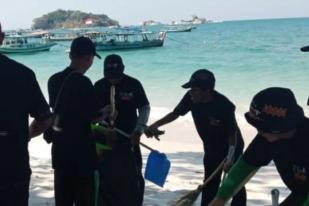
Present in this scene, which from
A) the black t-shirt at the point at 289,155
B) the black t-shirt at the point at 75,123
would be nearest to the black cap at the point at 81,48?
the black t-shirt at the point at 75,123

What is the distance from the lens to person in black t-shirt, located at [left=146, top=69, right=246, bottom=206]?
476cm

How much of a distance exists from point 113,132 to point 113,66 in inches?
22.6

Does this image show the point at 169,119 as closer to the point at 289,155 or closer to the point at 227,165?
the point at 227,165

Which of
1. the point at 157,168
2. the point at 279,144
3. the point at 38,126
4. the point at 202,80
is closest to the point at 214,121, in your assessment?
the point at 202,80

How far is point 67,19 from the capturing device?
146125 mm

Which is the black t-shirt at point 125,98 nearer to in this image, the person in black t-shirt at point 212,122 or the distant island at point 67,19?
the person in black t-shirt at point 212,122

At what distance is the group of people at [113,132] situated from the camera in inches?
110

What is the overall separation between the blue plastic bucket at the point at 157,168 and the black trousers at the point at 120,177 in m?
0.18

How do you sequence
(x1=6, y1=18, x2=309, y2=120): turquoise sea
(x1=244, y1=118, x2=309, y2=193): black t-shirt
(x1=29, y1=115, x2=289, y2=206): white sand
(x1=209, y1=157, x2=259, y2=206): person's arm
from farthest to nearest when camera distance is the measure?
1. (x1=6, y1=18, x2=309, y2=120): turquoise sea
2. (x1=29, y1=115, x2=289, y2=206): white sand
3. (x1=209, y1=157, x2=259, y2=206): person's arm
4. (x1=244, y1=118, x2=309, y2=193): black t-shirt

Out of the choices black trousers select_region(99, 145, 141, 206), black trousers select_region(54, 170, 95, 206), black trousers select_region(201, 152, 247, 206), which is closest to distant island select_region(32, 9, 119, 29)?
black trousers select_region(99, 145, 141, 206)

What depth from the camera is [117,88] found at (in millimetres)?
5137

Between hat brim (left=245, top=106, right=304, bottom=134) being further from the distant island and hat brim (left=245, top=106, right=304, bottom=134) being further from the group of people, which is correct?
the distant island

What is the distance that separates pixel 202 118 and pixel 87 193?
1.26m

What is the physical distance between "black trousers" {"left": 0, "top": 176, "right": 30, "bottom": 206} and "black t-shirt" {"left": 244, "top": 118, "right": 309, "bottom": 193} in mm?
1247
